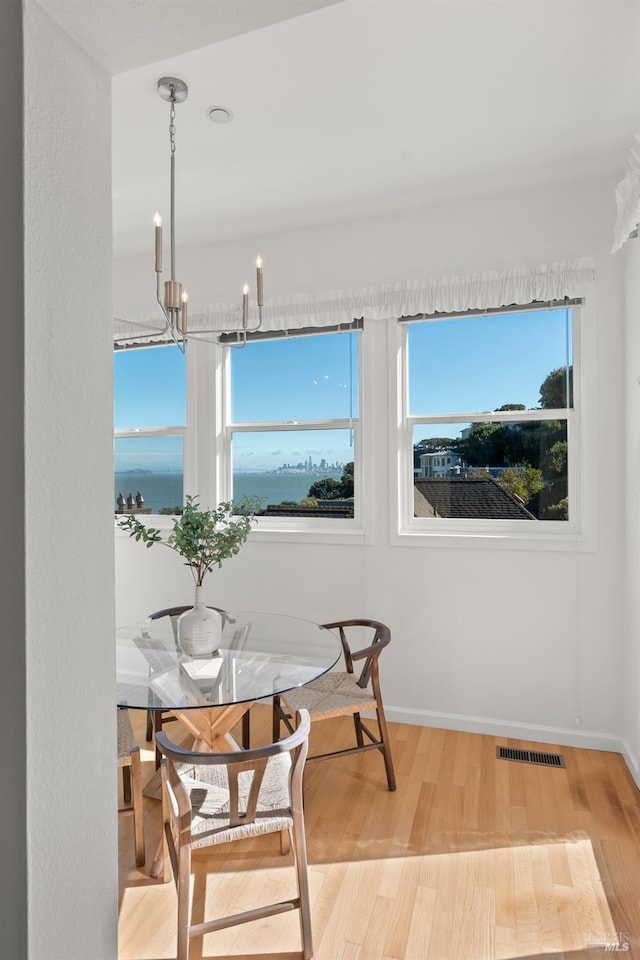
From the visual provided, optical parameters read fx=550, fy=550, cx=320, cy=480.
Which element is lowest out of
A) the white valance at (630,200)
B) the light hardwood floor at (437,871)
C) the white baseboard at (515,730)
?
the light hardwood floor at (437,871)

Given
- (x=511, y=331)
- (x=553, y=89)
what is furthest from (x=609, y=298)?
(x=553, y=89)

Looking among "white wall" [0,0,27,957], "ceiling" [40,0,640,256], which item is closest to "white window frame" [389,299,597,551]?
"ceiling" [40,0,640,256]

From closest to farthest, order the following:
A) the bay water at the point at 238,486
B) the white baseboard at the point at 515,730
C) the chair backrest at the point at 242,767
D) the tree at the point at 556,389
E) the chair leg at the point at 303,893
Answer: the chair backrest at the point at 242,767, the chair leg at the point at 303,893, the white baseboard at the point at 515,730, the tree at the point at 556,389, the bay water at the point at 238,486

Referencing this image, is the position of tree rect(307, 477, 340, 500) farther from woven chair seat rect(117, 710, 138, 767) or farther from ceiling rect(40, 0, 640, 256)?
woven chair seat rect(117, 710, 138, 767)

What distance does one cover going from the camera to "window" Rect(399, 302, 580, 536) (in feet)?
9.45

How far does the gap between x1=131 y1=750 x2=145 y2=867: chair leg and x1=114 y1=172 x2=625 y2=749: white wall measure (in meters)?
1.48

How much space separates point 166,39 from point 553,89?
1847 mm

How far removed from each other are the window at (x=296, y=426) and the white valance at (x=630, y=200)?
1539mm

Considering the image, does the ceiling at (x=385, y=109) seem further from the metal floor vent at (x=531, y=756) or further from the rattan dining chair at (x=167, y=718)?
the metal floor vent at (x=531, y=756)

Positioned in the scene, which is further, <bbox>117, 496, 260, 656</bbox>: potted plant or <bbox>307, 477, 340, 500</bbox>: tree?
<bbox>307, 477, 340, 500</bbox>: tree

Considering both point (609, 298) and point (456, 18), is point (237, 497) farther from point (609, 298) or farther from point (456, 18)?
point (456, 18)

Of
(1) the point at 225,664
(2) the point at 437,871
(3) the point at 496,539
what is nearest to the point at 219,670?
(1) the point at 225,664

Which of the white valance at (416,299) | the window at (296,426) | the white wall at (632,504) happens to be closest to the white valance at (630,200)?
the white wall at (632,504)

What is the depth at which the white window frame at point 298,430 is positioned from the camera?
3.18 meters
